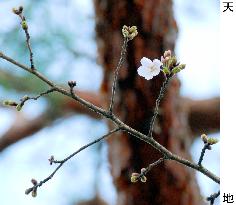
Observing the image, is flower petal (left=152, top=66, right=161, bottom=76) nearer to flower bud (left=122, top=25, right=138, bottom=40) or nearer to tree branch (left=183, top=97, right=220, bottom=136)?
flower bud (left=122, top=25, right=138, bottom=40)

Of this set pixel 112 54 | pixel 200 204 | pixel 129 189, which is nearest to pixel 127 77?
pixel 112 54

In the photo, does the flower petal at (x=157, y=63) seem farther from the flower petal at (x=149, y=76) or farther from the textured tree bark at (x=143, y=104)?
the textured tree bark at (x=143, y=104)

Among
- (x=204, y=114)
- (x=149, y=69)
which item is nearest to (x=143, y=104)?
(x=204, y=114)

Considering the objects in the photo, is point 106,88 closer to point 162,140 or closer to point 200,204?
point 162,140

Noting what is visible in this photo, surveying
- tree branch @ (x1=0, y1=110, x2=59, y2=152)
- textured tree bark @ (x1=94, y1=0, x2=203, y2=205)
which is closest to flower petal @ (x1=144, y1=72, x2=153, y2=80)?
textured tree bark @ (x1=94, y1=0, x2=203, y2=205)

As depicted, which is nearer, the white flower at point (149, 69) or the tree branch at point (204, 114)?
the white flower at point (149, 69)

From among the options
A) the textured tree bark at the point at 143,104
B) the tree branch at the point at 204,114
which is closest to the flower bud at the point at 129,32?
the textured tree bark at the point at 143,104
